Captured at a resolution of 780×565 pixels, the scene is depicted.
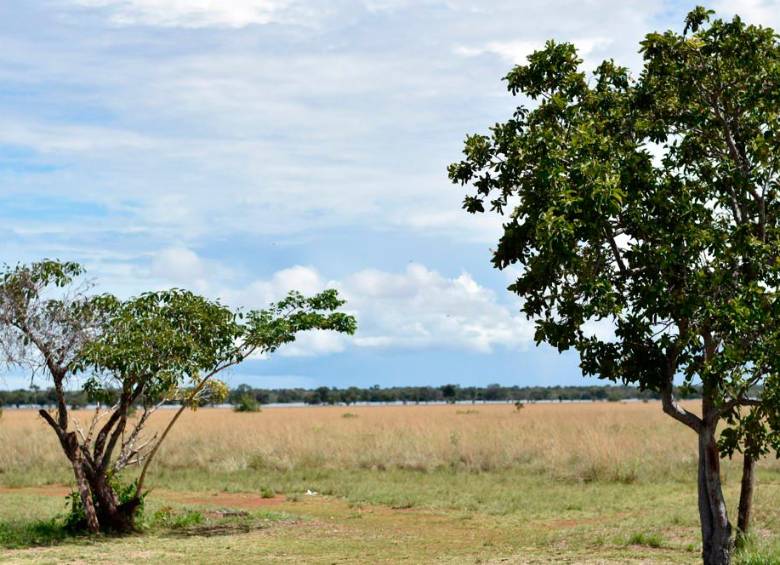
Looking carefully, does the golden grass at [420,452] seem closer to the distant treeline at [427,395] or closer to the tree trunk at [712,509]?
the tree trunk at [712,509]

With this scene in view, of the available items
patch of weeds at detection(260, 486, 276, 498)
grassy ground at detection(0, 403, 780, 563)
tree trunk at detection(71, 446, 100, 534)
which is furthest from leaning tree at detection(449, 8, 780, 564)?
patch of weeds at detection(260, 486, 276, 498)

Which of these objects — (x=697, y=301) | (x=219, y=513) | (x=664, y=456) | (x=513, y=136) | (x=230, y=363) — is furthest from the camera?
(x=664, y=456)

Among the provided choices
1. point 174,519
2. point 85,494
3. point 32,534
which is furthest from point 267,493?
point 32,534

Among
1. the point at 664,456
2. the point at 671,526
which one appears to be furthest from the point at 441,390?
the point at 671,526

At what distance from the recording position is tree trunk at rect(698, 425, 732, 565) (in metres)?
12.7

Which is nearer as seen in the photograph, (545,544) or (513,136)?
(513,136)

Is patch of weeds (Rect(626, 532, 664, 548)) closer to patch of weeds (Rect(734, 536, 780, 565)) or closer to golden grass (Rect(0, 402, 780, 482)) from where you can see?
patch of weeds (Rect(734, 536, 780, 565))

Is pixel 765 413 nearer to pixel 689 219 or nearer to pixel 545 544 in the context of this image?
pixel 689 219

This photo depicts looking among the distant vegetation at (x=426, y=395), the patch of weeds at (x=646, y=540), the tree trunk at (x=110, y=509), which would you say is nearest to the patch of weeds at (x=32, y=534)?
the tree trunk at (x=110, y=509)

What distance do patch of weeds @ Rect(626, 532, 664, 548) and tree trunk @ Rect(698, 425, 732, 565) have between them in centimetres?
332

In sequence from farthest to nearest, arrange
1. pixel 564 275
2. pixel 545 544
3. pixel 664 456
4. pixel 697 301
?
1. pixel 664 456
2. pixel 545 544
3. pixel 564 275
4. pixel 697 301

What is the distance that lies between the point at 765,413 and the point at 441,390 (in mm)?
157263

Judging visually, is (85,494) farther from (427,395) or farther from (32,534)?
(427,395)

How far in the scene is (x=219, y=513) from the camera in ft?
67.0
